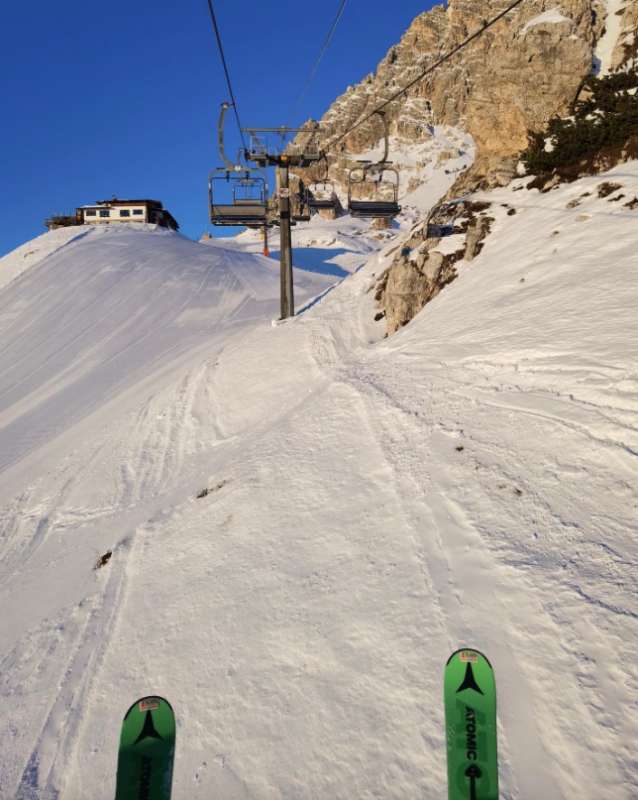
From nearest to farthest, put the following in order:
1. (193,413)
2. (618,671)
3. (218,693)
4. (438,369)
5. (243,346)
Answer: (618,671), (218,693), (438,369), (193,413), (243,346)

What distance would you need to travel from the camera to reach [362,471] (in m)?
5.89

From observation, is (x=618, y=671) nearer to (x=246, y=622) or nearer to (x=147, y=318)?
(x=246, y=622)

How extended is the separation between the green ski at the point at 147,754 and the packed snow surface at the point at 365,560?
580 millimetres

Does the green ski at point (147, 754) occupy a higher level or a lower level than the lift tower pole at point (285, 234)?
lower

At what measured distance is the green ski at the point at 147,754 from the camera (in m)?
2.58

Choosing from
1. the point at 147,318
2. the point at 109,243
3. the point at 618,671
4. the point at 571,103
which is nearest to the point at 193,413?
the point at 618,671

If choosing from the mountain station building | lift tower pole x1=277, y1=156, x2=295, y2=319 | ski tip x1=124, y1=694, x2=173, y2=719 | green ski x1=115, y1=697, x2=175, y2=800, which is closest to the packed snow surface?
green ski x1=115, y1=697, x2=175, y2=800

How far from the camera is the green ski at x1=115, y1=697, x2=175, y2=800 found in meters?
2.58

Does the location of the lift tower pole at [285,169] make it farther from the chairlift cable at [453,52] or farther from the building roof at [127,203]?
the building roof at [127,203]

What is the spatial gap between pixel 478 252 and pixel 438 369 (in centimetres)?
675

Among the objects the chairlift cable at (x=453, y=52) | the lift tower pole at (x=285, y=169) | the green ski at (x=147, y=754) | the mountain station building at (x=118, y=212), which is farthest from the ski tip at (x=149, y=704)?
the mountain station building at (x=118, y=212)

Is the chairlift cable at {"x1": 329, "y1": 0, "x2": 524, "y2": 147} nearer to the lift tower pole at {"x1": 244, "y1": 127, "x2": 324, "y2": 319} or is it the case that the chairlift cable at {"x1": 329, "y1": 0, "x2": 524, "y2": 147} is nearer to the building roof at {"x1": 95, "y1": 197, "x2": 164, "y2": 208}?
the lift tower pole at {"x1": 244, "y1": 127, "x2": 324, "y2": 319}

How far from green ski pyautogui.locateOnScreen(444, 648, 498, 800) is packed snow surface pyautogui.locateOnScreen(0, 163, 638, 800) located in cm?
18

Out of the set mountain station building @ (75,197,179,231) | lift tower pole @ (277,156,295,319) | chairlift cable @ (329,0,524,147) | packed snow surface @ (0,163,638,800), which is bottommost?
packed snow surface @ (0,163,638,800)
